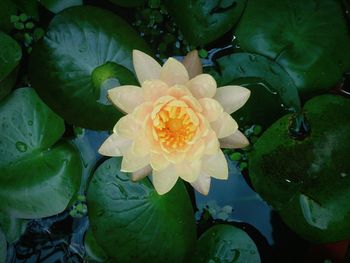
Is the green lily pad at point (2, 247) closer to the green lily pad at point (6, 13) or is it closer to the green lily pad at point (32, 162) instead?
the green lily pad at point (32, 162)

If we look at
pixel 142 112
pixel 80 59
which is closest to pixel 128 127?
pixel 142 112

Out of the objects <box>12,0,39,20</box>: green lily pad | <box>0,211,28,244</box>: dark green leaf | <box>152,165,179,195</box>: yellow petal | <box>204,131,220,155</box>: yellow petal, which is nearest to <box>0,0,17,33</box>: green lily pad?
<box>12,0,39,20</box>: green lily pad

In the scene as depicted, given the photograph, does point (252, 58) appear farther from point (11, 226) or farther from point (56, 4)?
point (11, 226)

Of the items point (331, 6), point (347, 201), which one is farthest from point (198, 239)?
point (331, 6)

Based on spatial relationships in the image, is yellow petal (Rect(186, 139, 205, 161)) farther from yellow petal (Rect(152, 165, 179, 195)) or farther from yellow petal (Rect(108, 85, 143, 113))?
yellow petal (Rect(108, 85, 143, 113))

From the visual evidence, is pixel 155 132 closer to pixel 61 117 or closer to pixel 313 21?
pixel 61 117
